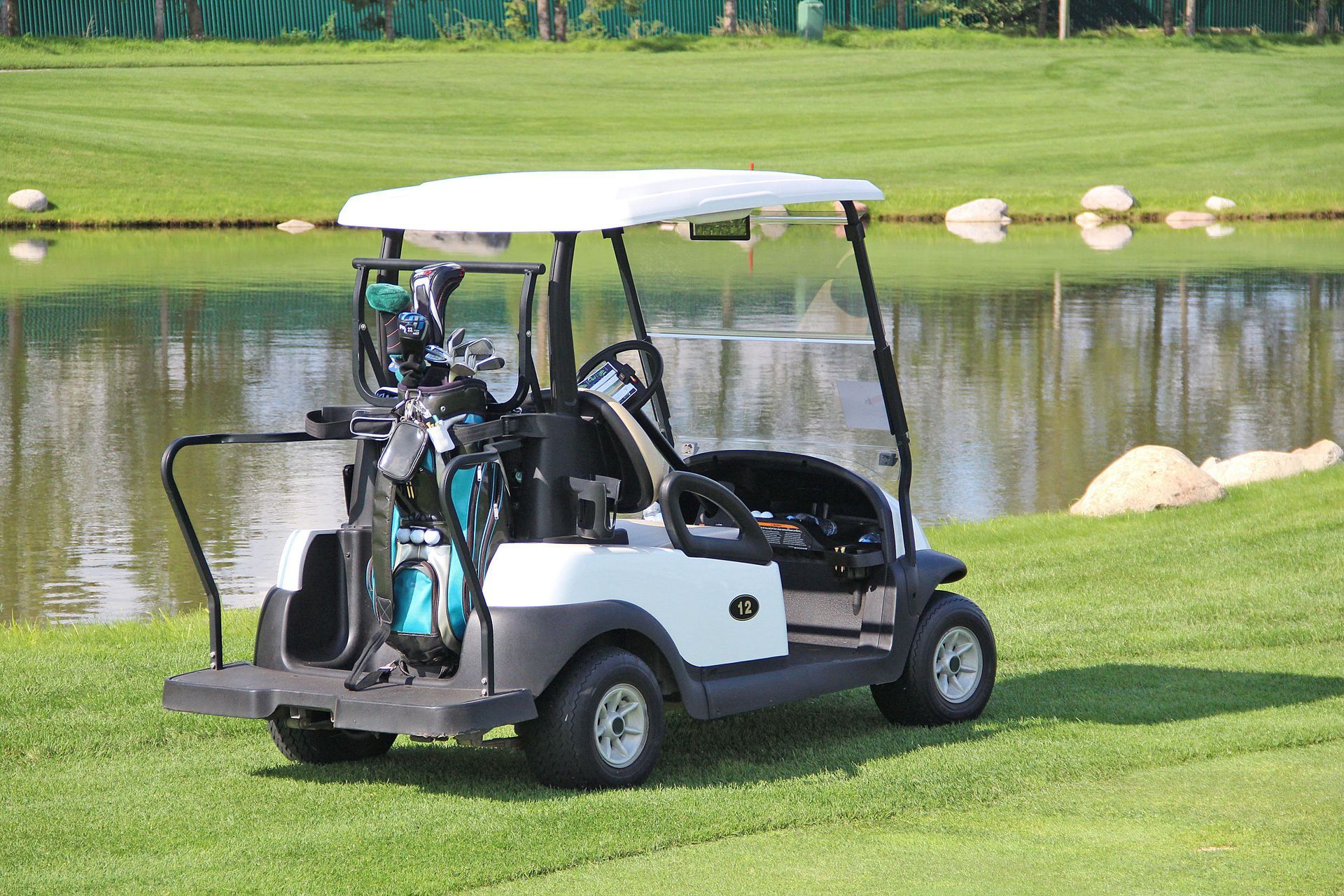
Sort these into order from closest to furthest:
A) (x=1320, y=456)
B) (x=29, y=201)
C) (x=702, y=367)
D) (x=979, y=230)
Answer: (x=702, y=367), (x=1320, y=456), (x=29, y=201), (x=979, y=230)

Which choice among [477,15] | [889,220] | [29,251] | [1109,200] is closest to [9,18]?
[477,15]

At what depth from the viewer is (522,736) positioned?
5148mm

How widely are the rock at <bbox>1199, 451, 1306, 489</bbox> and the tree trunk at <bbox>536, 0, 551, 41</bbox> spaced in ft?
157

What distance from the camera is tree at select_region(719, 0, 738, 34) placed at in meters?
59.5

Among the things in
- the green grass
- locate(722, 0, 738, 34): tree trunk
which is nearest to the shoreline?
locate(722, 0, 738, 34): tree trunk

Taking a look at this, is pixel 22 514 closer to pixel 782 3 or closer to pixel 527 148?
pixel 527 148

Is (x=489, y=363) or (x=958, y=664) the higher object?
(x=489, y=363)

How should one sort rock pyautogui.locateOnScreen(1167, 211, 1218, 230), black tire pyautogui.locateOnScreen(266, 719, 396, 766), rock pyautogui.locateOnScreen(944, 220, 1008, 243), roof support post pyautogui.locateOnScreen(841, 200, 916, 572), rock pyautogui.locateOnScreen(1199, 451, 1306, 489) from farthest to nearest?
1. rock pyautogui.locateOnScreen(1167, 211, 1218, 230)
2. rock pyautogui.locateOnScreen(944, 220, 1008, 243)
3. rock pyautogui.locateOnScreen(1199, 451, 1306, 489)
4. roof support post pyautogui.locateOnScreen(841, 200, 916, 572)
5. black tire pyautogui.locateOnScreen(266, 719, 396, 766)

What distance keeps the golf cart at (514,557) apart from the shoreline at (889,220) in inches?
1149

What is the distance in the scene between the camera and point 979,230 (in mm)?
35656

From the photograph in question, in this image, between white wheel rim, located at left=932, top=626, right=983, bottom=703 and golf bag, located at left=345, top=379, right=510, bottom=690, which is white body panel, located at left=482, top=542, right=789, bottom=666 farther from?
white wheel rim, located at left=932, top=626, right=983, bottom=703

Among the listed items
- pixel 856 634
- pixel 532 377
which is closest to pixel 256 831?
pixel 532 377

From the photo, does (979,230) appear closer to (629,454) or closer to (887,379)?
(887,379)

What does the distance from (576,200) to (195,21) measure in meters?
53.7
